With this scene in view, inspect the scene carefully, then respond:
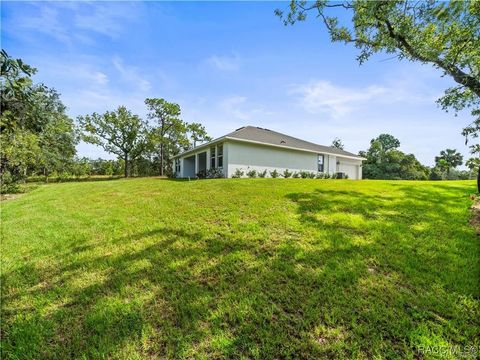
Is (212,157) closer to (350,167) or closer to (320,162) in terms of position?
(320,162)

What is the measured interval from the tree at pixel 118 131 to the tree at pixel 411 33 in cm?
3152

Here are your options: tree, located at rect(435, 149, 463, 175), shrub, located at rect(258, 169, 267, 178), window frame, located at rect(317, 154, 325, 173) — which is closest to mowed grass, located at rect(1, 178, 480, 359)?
shrub, located at rect(258, 169, 267, 178)

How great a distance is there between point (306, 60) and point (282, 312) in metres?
7.86

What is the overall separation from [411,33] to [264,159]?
11483 millimetres

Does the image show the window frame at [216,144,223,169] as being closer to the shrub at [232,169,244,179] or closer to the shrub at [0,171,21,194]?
the shrub at [232,169,244,179]

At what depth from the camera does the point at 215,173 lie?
17.1m

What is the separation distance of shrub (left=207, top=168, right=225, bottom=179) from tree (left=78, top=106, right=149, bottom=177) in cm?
2112

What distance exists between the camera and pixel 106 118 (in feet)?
108

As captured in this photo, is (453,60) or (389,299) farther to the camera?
(453,60)

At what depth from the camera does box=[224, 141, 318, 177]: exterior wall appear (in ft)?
53.0

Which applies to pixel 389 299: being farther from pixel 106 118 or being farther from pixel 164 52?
pixel 106 118

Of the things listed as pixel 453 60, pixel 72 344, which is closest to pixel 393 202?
pixel 453 60

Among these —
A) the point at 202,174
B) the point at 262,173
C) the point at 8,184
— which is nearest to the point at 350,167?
the point at 262,173

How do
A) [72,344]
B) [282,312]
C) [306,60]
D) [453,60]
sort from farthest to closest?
1. [306,60]
2. [453,60]
3. [282,312]
4. [72,344]
